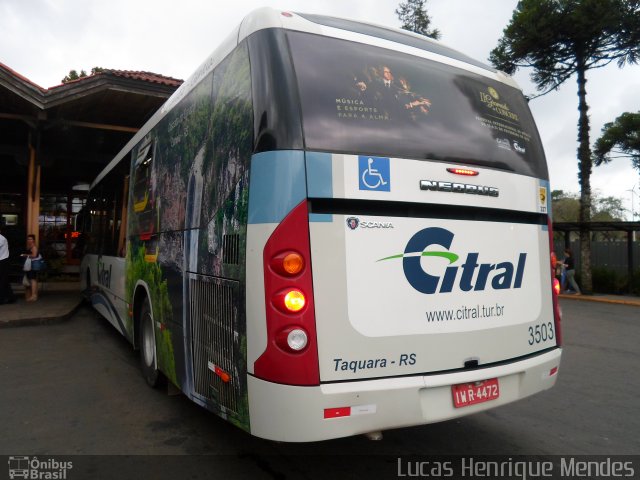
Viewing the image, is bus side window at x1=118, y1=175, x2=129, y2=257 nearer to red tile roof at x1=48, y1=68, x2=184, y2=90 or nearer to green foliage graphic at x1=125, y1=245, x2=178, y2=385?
green foliage graphic at x1=125, y1=245, x2=178, y2=385

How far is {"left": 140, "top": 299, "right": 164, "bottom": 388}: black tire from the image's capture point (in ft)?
16.2

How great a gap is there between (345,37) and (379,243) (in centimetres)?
143

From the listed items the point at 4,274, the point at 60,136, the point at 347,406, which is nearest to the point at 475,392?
the point at 347,406

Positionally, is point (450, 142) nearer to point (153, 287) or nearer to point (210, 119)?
point (210, 119)

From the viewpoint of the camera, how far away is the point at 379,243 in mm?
2857

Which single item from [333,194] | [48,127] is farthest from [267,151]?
[48,127]

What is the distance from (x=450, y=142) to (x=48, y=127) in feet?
37.7

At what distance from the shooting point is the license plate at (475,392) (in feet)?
Result: 9.78

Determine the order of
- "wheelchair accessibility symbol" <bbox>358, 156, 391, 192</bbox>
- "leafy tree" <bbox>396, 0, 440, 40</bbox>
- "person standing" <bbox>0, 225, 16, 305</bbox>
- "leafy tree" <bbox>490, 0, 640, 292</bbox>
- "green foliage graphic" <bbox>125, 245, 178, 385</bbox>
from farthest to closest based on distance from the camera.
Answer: "leafy tree" <bbox>396, 0, 440, 40</bbox> < "leafy tree" <bbox>490, 0, 640, 292</bbox> < "person standing" <bbox>0, 225, 16, 305</bbox> < "green foliage graphic" <bbox>125, 245, 178, 385</bbox> < "wheelchair accessibility symbol" <bbox>358, 156, 391, 192</bbox>

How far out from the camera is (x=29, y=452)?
11.8 ft

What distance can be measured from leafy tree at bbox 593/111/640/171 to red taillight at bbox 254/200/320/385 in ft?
58.2

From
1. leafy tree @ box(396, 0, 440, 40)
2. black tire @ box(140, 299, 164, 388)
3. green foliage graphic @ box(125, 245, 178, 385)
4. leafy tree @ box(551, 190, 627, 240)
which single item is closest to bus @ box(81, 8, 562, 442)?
green foliage graphic @ box(125, 245, 178, 385)

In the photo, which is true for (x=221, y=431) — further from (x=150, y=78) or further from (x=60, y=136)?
(x=60, y=136)

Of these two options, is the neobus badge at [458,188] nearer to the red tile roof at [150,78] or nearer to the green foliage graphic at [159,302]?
the green foliage graphic at [159,302]
